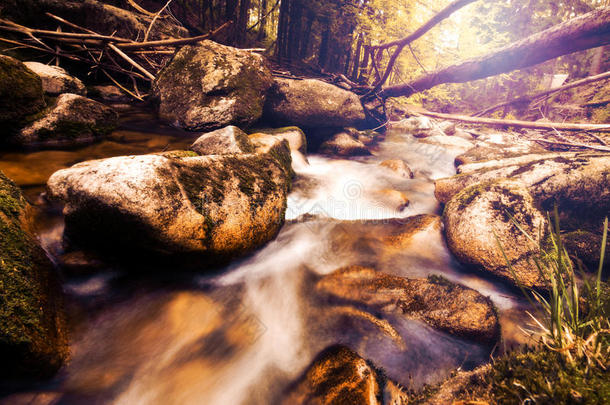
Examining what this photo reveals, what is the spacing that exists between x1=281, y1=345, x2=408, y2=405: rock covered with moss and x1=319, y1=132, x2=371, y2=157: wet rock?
6091 millimetres

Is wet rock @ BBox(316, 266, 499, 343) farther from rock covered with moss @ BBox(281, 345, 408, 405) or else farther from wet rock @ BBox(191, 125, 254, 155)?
wet rock @ BBox(191, 125, 254, 155)

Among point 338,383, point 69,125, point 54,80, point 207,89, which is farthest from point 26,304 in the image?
point 54,80

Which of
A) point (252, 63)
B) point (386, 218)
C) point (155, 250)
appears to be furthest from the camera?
point (252, 63)

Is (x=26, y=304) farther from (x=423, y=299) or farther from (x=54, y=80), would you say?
(x=54, y=80)

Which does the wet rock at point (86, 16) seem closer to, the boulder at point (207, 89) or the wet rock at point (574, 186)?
the boulder at point (207, 89)

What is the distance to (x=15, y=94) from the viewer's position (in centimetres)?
325

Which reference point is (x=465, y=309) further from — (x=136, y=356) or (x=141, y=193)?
(x=141, y=193)

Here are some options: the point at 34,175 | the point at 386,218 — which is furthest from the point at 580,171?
the point at 34,175

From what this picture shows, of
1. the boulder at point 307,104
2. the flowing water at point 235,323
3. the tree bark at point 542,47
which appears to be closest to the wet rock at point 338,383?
the flowing water at point 235,323

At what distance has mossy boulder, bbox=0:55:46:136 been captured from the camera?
124 inches

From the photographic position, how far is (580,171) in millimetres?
3787

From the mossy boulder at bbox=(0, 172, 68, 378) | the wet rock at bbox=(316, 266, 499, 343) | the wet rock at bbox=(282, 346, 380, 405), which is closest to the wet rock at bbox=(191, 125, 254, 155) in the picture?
the mossy boulder at bbox=(0, 172, 68, 378)

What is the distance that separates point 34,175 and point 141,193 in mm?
2165

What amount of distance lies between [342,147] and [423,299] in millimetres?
5542
